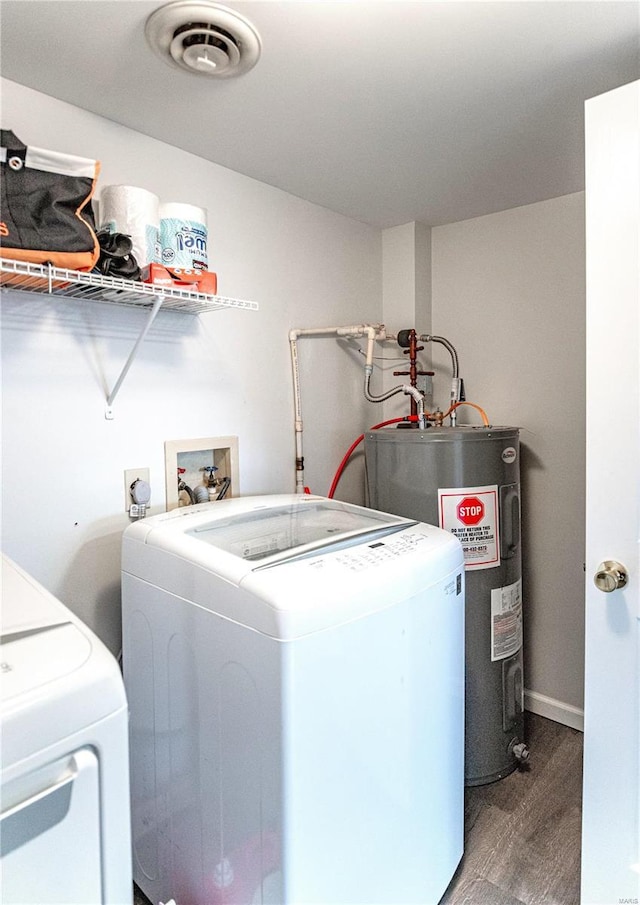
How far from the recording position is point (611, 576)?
4.03ft

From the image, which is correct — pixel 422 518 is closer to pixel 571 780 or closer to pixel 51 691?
pixel 571 780

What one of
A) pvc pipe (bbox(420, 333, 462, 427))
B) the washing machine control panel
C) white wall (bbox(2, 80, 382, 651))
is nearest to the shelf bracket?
white wall (bbox(2, 80, 382, 651))

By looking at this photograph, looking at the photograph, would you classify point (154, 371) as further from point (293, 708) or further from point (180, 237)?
point (293, 708)

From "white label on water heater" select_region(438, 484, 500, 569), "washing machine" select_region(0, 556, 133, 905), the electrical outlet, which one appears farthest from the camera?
"white label on water heater" select_region(438, 484, 500, 569)

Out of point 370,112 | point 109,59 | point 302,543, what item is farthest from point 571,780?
point 109,59

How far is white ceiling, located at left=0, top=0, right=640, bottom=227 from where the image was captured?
1.11 meters

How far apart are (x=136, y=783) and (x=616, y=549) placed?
134cm

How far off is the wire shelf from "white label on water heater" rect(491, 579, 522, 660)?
1.31 meters

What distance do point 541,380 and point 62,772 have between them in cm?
205

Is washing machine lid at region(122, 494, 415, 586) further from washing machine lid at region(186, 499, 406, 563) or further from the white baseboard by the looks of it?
the white baseboard

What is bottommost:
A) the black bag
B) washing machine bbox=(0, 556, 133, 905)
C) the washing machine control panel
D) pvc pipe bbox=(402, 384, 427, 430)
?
washing machine bbox=(0, 556, 133, 905)

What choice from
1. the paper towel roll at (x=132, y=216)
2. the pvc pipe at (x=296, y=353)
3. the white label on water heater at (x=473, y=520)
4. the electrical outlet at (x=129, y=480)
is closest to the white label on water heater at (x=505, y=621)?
the white label on water heater at (x=473, y=520)

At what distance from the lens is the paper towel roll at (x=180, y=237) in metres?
1.46

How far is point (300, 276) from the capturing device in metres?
2.08
